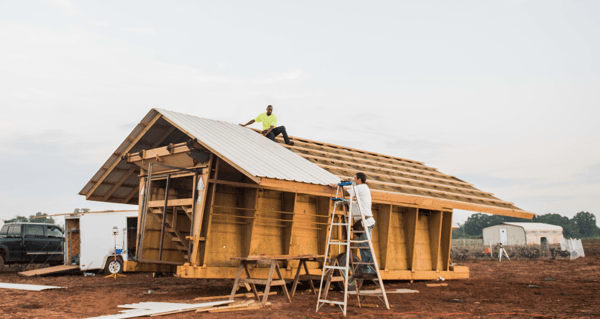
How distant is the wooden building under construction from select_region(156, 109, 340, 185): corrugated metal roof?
0.04 meters

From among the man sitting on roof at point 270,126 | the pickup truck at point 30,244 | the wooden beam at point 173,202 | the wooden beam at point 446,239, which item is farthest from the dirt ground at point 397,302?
the pickup truck at point 30,244

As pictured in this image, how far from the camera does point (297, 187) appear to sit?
9.17 meters

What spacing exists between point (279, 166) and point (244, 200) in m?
1.38

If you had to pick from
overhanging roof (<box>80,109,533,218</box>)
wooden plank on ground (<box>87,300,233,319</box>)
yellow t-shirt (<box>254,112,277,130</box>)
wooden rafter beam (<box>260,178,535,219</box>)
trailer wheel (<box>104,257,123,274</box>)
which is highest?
yellow t-shirt (<box>254,112,277,130</box>)

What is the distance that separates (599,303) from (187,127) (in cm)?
899

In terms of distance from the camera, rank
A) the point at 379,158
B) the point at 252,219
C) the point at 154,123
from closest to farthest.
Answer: the point at 252,219, the point at 154,123, the point at 379,158

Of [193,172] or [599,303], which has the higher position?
[193,172]

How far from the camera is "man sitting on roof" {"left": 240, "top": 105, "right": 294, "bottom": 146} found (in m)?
13.7

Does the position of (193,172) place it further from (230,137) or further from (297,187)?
(297,187)

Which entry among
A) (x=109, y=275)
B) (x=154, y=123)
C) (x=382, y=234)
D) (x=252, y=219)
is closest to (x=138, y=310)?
(x=252, y=219)

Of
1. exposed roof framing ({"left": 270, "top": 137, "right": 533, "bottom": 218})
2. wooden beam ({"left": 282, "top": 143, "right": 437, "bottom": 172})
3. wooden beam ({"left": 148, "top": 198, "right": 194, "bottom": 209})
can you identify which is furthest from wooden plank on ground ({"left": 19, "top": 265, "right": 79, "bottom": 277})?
wooden beam ({"left": 282, "top": 143, "right": 437, "bottom": 172})

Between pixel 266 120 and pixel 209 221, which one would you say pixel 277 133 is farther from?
pixel 209 221

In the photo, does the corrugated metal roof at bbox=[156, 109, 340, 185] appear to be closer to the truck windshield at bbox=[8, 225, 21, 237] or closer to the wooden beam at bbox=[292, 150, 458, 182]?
the wooden beam at bbox=[292, 150, 458, 182]

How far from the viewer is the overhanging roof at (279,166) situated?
9758 mm
